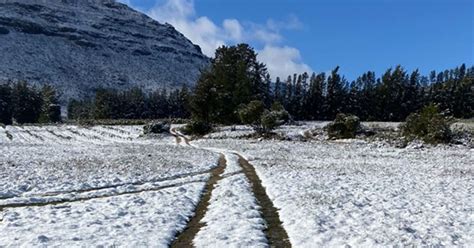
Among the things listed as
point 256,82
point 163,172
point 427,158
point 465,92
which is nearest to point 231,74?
point 256,82

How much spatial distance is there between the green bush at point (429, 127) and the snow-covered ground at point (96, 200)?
88.9 feet

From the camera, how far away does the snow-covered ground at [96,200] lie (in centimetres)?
1190

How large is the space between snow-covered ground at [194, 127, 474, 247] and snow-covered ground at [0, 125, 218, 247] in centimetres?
398

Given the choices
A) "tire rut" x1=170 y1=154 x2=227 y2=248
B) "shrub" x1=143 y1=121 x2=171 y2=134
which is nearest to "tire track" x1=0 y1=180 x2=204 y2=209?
"tire rut" x1=170 y1=154 x2=227 y2=248

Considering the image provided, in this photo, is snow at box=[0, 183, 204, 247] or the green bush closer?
snow at box=[0, 183, 204, 247]

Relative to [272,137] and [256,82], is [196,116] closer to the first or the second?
[256,82]

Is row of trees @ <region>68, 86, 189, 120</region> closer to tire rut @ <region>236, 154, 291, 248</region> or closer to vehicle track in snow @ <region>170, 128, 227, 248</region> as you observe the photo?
vehicle track in snow @ <region>170, 128, 227, 248</region>

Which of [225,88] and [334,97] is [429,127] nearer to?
[225,88]

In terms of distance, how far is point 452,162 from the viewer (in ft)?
98.1

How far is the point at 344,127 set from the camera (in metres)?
57.3

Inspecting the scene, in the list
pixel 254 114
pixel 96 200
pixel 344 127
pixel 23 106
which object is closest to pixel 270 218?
pixel 96 200

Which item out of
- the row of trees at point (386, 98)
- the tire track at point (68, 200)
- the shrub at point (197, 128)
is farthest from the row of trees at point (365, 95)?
the tire track at point (68, 200)

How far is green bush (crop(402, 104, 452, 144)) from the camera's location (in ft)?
143

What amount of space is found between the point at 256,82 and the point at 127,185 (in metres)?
75.2
